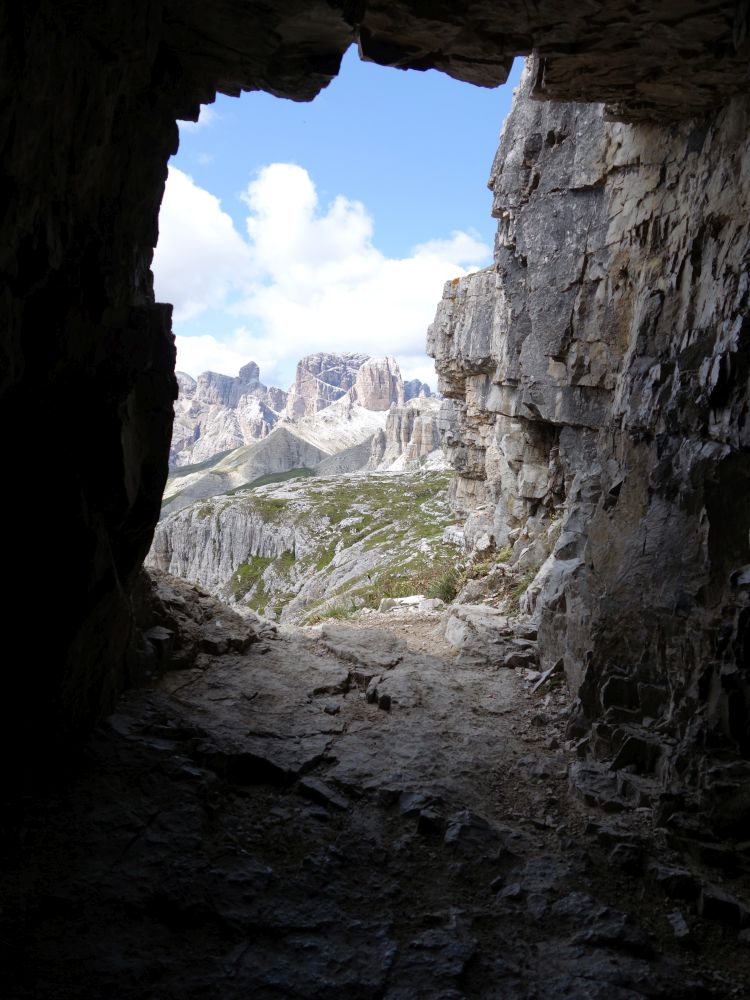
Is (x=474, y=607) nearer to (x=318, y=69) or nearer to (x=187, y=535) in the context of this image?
(x=318, y=69)

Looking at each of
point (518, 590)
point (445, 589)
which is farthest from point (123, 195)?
point (445, 589)

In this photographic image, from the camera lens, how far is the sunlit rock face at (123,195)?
650 cm

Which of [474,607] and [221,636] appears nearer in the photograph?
[221,636]

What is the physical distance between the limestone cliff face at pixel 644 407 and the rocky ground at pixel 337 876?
Result: 179cm

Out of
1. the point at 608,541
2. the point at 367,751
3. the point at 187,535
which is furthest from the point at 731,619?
the point at 187,535

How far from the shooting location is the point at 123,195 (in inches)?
331

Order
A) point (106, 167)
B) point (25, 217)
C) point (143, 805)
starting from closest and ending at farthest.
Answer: point (25, 217) → point (106, 167) → point (143, 805)

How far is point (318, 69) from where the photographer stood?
368 inches

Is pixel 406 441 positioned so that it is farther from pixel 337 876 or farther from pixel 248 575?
pixel 337 876

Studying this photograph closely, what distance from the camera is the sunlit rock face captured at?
650 centimetres

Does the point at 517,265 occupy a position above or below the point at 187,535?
above

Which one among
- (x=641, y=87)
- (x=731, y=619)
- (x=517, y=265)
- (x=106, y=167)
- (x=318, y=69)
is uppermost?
(x=517, y=265)

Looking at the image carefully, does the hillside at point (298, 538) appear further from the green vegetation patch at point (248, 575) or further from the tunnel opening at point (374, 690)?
the tunnel opening at point (374, 690)

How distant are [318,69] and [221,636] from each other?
1170 centimetres
